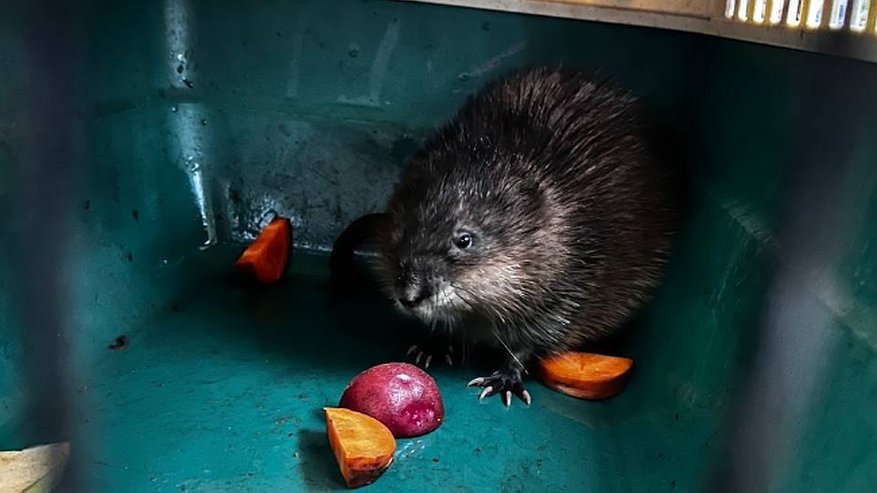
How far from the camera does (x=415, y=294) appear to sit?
6.00 feet

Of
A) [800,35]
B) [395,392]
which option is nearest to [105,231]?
[395,392]

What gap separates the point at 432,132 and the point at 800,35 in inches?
43.4

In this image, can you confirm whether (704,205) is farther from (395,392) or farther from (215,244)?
(215,244)

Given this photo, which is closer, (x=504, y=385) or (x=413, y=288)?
(x=413, y=288)

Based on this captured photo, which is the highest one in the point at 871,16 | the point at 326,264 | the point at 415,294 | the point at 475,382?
the point at 871,16

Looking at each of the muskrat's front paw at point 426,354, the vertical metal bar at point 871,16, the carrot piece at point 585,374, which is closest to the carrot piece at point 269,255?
the muskrat's front paw at point 426,354

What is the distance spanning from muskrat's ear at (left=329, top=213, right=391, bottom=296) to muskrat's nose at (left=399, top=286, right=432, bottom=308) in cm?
32

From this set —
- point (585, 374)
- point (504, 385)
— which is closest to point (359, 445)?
point (504, 385)

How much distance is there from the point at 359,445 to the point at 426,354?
0.48 meters

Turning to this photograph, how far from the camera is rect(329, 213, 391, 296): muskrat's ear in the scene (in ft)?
7.33

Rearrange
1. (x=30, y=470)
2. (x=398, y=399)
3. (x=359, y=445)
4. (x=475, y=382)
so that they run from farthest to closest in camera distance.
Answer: (x=475, y=382), (x=398, y=399), (x=359, y=445), (x=30, y=470)

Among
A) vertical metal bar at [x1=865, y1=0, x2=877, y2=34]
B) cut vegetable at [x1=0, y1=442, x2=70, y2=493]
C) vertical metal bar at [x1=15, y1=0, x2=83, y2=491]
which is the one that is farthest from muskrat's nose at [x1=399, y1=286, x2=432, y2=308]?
vertical metal bar at [x1=15, y1=0, x2=83, y2=491]

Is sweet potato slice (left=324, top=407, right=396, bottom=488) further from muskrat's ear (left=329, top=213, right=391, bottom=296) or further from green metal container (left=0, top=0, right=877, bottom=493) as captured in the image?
muskrat's ear (left=329, top=213, right=391, bottom=296)

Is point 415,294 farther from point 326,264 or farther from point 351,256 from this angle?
point 326,264
